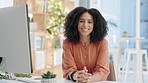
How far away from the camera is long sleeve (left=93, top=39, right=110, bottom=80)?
1.98m

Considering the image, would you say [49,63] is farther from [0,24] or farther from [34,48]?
[0,24]

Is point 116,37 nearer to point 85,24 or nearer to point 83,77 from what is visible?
point 85,24

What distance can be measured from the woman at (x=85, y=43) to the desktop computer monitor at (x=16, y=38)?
586mm

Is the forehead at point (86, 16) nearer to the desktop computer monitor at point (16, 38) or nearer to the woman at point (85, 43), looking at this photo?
the woman at point (85, 43)

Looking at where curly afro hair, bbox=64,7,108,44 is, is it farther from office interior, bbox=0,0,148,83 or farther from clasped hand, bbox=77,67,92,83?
office interior, bbox=0,0,148,83

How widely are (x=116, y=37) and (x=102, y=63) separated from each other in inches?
160

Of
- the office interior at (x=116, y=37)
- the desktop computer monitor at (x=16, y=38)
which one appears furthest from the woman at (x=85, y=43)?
the office interior at (x=116, y=37)

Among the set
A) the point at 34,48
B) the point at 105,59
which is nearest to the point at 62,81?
the point at 105,59

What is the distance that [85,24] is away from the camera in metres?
1.99

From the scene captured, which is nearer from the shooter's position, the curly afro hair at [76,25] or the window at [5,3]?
the curly afro hair at [76,25]

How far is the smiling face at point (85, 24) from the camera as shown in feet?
6.57

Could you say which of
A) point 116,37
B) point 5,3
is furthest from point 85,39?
point 116,37

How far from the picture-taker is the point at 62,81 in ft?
6.05

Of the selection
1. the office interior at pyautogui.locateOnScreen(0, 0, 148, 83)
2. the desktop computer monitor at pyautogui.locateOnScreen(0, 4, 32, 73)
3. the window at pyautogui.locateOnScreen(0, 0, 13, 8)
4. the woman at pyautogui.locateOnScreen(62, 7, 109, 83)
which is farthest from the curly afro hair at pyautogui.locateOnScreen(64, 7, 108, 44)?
the office interior at pyautogui.locateOnScreen(0, 0, 148, 83)
